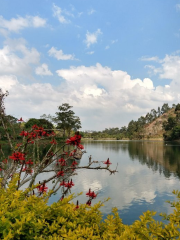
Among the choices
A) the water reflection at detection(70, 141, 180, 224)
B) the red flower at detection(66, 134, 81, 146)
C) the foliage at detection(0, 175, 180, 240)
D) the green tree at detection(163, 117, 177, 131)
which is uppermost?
the green tree at detection(163, 117, 177, 131)

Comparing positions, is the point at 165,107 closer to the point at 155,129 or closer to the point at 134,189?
the point at 155,129

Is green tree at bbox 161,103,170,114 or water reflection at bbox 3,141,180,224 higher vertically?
green tree at bbox 161,103,170,114

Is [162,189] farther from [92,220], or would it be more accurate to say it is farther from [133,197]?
[92,220]

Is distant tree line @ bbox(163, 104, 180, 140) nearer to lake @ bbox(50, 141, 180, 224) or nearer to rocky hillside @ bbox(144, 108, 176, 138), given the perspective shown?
rocky hillside @ bbox(144, 108, 176, 138)

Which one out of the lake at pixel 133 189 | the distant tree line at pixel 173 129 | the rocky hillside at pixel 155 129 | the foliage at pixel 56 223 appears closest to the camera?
the foliage at pixel 56 223

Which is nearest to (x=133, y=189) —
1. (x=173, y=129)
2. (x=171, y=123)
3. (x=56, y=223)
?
(x=56, y=223)

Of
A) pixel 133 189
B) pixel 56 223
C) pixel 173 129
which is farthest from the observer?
pixel 173 129

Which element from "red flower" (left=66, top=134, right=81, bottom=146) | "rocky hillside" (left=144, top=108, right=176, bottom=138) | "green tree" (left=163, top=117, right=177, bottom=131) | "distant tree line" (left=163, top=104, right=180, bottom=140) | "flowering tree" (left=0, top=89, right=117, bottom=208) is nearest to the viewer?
"red flower" (left=66, top=134, right=81, bottom=146)

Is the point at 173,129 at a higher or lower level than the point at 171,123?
lower

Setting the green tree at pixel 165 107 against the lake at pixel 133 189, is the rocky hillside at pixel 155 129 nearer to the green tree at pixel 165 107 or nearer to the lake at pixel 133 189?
the green tree at pixel 165 107

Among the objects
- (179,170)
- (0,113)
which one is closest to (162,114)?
(179,170)

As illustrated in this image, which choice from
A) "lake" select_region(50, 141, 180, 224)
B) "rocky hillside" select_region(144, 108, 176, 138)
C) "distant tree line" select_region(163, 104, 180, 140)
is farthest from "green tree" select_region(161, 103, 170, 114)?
"lake" select_region(50, 141, 180, 224)

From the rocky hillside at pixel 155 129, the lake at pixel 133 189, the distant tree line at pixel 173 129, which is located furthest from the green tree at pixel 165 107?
the lake at pixel 133 189

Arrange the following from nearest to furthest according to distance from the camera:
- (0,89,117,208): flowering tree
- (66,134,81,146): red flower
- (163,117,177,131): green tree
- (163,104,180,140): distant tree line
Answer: (66,134,81,146): red flower
(0,89,117,208): flowering tree
(163,104,180,140): distant tree line
(163,117,177,131): green tree
